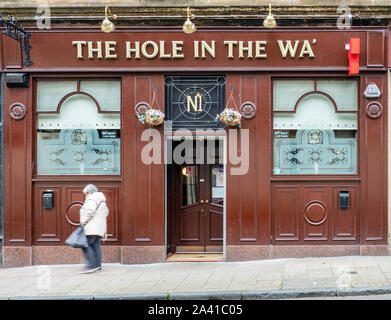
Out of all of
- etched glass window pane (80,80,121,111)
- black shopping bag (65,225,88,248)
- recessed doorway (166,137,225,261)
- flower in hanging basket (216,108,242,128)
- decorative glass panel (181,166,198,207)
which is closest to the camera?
black shopping bag (65,225,88,248)

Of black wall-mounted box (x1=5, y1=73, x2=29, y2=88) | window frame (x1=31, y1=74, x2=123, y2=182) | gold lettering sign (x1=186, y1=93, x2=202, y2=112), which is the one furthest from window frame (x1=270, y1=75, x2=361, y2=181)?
black wall-mounted box (x1=5, y1=73, x2=29, y2=88)

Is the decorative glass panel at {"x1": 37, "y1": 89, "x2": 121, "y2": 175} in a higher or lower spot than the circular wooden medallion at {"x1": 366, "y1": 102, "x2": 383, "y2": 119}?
lower

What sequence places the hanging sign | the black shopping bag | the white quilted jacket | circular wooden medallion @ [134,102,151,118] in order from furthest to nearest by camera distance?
circular wooden medallion @ [134,102,151,118] → the hanging sign → the white quilted jacket → the black shopping bag

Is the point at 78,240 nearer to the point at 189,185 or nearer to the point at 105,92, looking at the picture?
the point at 189,185

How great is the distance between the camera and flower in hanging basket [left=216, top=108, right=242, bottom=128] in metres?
11.0

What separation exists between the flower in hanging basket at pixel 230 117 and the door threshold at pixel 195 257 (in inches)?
120

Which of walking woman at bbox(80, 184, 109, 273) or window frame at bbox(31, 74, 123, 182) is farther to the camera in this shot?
window frame at bbox(31, 74, 123, 182)

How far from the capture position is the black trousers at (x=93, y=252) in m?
10.2

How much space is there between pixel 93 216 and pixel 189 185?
287 centimetres

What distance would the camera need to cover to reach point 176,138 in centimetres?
1152

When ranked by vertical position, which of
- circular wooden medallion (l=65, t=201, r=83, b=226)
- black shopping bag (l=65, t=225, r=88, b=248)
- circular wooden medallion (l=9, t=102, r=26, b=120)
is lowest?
black shopping bag (l=65, t=225, r=88, b=248)

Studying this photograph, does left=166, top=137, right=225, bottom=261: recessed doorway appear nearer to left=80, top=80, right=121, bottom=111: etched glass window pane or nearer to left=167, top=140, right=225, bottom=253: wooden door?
left=167, top=140, right=225, bottom=253: wooden door

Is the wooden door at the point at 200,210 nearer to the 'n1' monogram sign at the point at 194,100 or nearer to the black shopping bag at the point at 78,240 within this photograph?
the 'n1' monogram sign at the point at 194,100

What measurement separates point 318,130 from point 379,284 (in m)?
4.06
